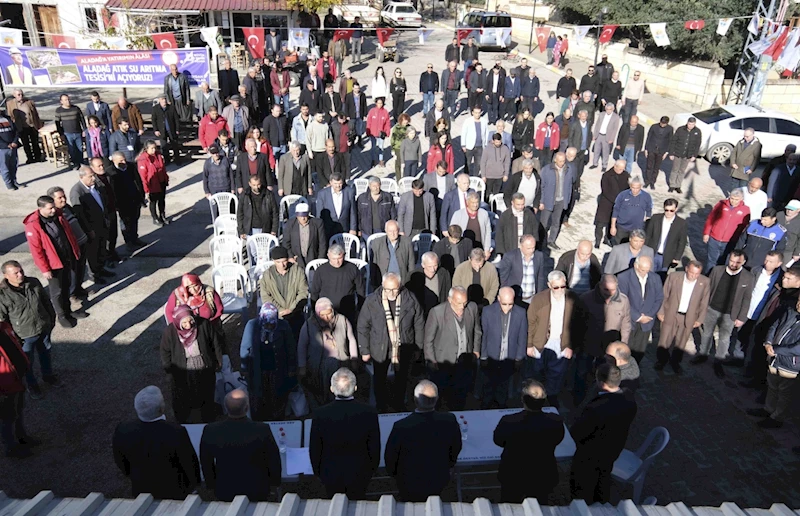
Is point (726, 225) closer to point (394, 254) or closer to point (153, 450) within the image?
point (394, 254)

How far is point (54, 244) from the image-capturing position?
23.6ft

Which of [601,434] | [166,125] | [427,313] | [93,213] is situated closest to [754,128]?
[427,313]

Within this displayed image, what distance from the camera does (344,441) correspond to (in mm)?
4242

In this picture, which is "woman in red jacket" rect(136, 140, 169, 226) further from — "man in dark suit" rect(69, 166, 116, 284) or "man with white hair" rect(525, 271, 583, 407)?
"man with white hair" rect(525, 271, 583, 407)

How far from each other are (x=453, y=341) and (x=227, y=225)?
494 centimetres

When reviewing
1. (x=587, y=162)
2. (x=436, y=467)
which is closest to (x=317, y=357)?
(x=436, y=467)

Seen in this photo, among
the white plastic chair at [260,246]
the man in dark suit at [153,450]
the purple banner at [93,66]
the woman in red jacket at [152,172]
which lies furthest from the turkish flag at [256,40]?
the man in dark suit at [153,450]

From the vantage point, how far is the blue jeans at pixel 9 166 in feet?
39.7

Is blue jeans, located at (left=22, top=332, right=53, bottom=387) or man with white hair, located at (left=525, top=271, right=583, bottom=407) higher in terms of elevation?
man with white hair, located at (left=525, top=271, right=583, bottom=407)

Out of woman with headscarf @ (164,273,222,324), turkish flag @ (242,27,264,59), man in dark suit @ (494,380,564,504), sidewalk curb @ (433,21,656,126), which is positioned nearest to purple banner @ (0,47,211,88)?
turkish flag @ (242,27,264,59)

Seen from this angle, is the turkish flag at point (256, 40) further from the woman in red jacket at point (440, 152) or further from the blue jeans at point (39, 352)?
the blue jeans at point (39, 352)

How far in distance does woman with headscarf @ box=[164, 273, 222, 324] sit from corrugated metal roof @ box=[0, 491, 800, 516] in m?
2.90

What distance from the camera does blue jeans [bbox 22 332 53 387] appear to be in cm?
618

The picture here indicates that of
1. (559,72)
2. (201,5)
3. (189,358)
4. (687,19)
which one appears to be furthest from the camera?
(559,72)
